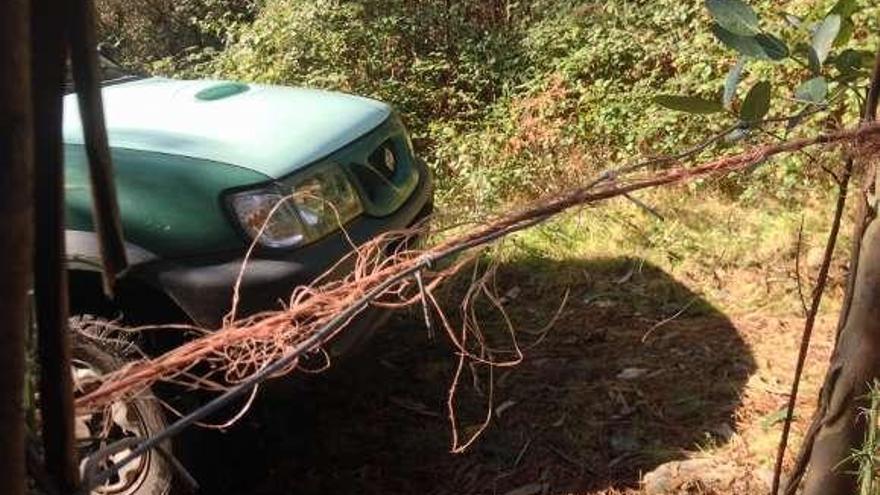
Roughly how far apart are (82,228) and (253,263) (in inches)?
20.4

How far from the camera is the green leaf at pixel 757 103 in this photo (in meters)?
1.82

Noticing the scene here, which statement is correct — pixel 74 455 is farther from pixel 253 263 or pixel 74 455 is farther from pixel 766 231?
pixel 766 231

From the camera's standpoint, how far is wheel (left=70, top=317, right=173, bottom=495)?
8.84 ft

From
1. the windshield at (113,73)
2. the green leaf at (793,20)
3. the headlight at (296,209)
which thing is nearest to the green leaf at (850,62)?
the green leaf at (793,20)

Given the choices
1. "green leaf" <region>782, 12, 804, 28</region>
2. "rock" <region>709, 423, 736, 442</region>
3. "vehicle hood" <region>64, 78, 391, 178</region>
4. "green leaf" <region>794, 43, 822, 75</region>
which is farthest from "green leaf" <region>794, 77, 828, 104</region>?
"rock" <region>709, 423, 736, 442</region>

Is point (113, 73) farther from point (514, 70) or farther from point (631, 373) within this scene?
point (514, 70)

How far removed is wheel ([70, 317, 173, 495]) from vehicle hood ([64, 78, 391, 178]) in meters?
0.60

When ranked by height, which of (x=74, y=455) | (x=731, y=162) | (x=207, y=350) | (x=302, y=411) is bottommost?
(x=302, y=411)

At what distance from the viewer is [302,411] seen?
3742mm

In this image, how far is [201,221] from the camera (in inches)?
114

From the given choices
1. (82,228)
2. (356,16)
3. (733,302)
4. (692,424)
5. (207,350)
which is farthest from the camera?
(356,16)

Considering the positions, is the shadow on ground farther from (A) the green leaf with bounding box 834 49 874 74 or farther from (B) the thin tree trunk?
(B) the thin tree trunk

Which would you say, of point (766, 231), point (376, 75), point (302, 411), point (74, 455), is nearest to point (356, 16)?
point (376, 75)

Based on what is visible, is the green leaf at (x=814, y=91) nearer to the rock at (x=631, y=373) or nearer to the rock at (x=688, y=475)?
the rock at (x=688, y=475)
